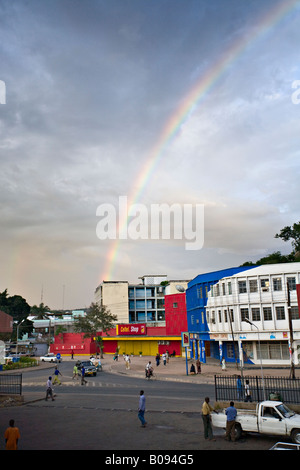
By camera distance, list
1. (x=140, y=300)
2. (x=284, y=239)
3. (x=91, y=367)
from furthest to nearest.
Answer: (x=140, y=300)
(x=284, y=239)
(x=91, y=367)

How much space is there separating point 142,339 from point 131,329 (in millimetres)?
3551

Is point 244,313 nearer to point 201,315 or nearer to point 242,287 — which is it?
point 242,287

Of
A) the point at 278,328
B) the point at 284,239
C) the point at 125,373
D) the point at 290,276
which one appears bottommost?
the point at 125,373

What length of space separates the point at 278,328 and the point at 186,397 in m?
25.4

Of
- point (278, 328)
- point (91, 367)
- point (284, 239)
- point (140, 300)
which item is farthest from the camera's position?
point (140, 300)

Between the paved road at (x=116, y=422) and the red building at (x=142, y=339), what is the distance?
4243cm

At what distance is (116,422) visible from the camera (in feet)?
63.8

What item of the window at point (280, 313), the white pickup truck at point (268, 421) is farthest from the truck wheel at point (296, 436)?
the window at point (280, 313)

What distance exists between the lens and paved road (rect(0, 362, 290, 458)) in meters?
15.2

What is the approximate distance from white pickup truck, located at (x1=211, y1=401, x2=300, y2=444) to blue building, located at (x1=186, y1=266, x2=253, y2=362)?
1475 inches

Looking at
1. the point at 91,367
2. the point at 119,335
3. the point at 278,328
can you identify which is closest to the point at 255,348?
the point at 278,328

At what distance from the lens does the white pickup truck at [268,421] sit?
49.5ft
